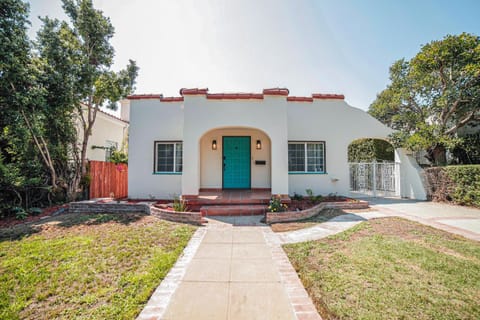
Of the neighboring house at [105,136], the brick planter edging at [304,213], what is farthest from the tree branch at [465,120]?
the neighboring house at [105,136]

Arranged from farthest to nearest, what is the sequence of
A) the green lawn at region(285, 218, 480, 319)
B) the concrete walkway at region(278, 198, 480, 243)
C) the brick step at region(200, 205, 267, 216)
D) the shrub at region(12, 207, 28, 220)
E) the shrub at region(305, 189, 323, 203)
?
the shrub at region(305, 189, 323, 203), the brick step at region(200, 205, 267, 216), the shrub at region(12, 207, 28, 220), the concrete walkway at region(278, 198, 480, 243), the green lawn at region(285, 218, 480, 319)

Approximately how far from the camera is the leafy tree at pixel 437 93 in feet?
30.8

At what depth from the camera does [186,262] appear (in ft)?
13.0

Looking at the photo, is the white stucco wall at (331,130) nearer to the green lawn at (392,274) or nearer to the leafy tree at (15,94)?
the green lawn at (392,274)

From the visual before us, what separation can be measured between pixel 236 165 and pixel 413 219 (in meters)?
7.32

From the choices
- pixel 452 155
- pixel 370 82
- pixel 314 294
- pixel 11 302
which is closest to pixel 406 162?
pixel 452 155

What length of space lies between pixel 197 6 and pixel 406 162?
12.7 meters

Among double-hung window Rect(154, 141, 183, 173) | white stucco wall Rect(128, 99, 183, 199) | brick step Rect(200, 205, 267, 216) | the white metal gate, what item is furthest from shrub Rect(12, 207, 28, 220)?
the white metal gate

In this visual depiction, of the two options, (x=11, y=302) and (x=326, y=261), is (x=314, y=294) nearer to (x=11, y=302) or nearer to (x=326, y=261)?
(x=326, y=261)

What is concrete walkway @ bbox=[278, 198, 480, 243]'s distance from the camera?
5403 mm

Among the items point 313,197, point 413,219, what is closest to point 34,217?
point 313,197

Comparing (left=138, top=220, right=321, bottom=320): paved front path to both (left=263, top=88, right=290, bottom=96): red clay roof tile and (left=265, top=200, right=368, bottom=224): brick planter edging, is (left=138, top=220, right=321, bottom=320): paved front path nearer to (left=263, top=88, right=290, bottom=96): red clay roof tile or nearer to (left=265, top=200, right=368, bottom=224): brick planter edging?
(left=265, top=200, right=368, bottom=224): brick planter edging

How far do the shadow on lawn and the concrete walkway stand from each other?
17.4 feet

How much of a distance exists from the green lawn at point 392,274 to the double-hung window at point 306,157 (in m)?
5.11
